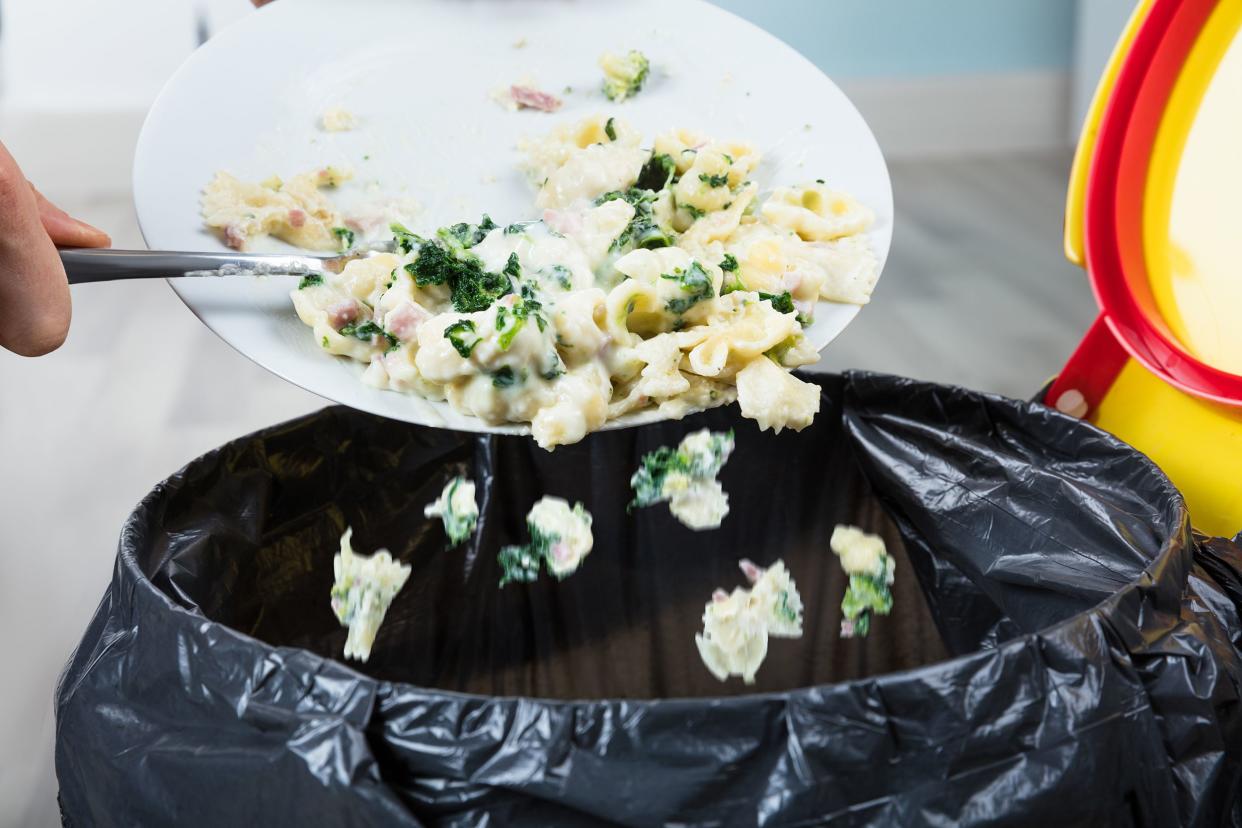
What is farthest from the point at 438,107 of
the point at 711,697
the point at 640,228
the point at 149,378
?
the point at 149,378

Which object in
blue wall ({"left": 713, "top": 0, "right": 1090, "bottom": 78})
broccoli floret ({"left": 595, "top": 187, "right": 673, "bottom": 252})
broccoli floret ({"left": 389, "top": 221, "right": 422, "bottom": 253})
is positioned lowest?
blue wall ({"left": 713, "top": 0, "right": 1090, "bottom": 78})

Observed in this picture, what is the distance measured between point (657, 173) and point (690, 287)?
0.54 feet

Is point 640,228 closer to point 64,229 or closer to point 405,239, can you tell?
point 405,239

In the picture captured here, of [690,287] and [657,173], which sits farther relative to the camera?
[657,173]

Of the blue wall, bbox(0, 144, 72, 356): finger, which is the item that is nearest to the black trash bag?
bbox(0, 144, 72, 356): finger

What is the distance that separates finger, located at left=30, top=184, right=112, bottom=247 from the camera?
72 cm

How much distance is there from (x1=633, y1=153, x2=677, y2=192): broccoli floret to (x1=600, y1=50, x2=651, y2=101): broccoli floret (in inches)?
2.5

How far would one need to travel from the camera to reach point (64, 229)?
72cm

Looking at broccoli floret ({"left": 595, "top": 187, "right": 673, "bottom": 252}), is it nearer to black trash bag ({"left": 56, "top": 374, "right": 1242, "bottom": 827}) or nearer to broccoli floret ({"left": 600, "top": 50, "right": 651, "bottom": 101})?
Answer: broccoli floret ({"left": 600, "top": 50, "right": 651, "bottom": 101})

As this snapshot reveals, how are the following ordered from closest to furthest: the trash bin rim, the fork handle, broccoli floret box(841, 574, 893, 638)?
the trash bin rim
the fork handle
broccoli floret box(841, 574, 893, 638)

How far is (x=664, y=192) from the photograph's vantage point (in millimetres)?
856

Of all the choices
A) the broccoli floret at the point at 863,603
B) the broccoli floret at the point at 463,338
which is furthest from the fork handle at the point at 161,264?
the broccoli floret at the point at 863,603

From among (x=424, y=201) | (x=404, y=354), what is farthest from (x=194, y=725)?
(x=424, y=201)

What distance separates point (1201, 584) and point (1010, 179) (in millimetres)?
1982
